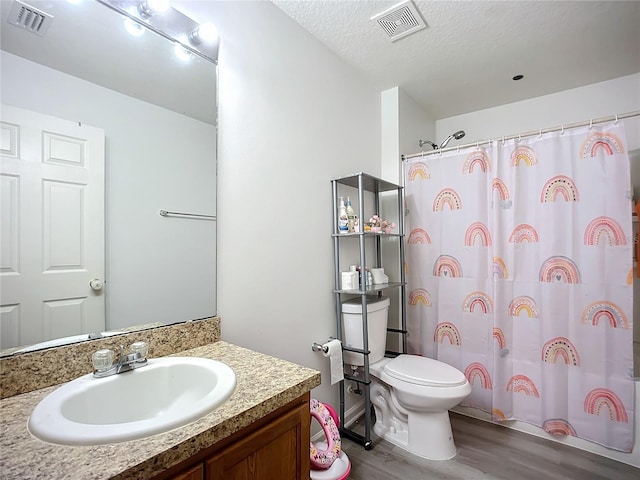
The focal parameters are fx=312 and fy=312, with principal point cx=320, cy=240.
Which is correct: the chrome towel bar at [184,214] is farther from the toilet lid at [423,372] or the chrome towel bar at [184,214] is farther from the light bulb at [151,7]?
the toilet lid at [423,372]

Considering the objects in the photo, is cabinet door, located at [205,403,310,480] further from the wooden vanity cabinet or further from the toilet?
the toilet

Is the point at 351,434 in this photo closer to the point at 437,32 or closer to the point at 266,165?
the point at 266,165

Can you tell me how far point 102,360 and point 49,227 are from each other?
0.41 meters

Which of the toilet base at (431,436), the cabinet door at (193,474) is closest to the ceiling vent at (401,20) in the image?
the cabinet door at (193,474)

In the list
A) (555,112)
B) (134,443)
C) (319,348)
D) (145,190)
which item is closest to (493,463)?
(319,348)

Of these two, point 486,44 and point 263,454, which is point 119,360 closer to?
point 263,454

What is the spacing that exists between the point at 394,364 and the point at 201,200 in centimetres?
145

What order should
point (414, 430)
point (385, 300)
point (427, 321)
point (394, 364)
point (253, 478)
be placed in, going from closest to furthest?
point (253, 478), point (414, 430), point (394, 364), point (385, 300), point (427, 321)

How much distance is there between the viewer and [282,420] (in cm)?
86

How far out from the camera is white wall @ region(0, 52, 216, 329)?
0.93 metres

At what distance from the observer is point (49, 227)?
2.94 ft

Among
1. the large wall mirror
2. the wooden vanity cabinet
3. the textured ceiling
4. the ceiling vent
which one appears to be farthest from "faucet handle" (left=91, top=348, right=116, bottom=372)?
the ceiling vent

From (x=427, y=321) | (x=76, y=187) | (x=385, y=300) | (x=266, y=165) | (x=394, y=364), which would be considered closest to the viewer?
(x=76, y=187)

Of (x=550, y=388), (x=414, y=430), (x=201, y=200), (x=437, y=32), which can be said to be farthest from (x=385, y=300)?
(x=437, y=32)
